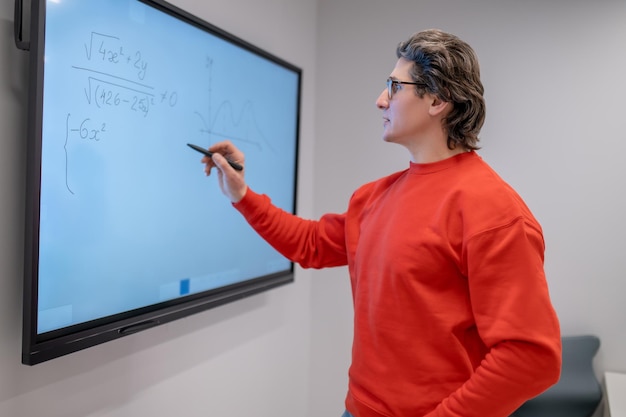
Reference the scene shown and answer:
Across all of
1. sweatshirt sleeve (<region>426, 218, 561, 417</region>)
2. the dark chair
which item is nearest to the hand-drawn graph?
sweatshirt sleeve (<region>426, 218, 561, 417</region>)

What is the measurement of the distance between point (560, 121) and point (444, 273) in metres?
1.52

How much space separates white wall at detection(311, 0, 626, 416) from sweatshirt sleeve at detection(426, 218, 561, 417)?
4.65ft

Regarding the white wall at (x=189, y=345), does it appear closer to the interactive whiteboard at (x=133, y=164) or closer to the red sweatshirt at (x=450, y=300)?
the interactive whiteboard at (x=133, y=164)

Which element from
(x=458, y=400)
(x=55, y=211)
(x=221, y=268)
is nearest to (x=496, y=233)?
(x=458, y=400)

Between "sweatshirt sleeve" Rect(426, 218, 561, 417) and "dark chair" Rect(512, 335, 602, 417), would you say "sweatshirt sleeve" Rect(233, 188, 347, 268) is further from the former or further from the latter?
Result: "dark chair" Rect(512, 335, 602, 417)

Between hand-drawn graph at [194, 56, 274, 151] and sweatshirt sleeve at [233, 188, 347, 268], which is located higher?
hand-drawn graph at [194, 56, 274, 151]

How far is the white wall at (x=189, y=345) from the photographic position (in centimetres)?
128

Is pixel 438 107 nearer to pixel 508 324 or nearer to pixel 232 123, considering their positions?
pixel 508 324

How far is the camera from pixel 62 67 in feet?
4.25

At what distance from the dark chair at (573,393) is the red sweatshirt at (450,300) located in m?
1.14

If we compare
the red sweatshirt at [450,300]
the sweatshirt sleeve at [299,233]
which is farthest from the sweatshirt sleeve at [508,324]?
the sweatshirt sleeve at [299,233]

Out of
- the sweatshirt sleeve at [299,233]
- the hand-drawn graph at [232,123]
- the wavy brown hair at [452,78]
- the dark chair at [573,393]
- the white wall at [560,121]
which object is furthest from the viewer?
the white wall at [560,121]

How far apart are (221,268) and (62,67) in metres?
0.92

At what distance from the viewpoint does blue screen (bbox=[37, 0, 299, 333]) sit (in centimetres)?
131
